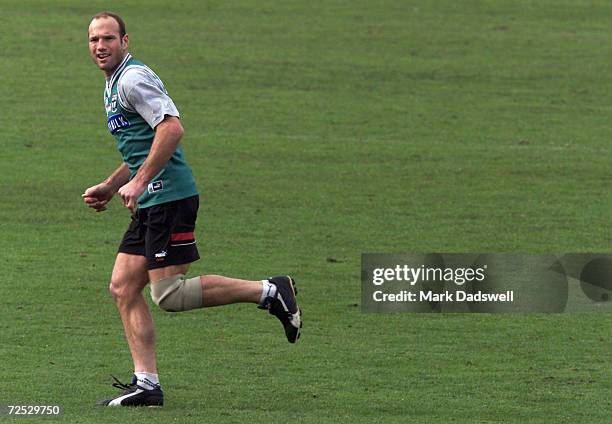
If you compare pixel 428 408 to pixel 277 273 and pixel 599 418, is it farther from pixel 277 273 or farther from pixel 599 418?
pixel 277 273

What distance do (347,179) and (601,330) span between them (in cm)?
665

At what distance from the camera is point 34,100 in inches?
815

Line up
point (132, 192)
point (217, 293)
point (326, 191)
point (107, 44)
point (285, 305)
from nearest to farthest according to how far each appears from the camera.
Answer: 1. point (132, 192)
2. point (107, 44)
3. point (217, 293)
4. point (285, 305)
5. point (326, 191)

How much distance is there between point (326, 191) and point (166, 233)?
8166mm

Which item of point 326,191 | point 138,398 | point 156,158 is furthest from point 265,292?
point 326,191

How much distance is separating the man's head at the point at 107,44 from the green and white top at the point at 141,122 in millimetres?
43

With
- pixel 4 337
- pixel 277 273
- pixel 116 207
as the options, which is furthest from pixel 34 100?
pixel 4 337

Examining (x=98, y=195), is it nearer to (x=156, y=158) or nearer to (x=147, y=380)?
(x=156, y=158)

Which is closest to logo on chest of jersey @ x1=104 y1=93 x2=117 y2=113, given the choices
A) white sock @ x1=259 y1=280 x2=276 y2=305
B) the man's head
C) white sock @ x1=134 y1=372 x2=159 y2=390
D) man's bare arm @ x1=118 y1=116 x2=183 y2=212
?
the man's head

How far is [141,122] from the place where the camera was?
27.3 ft

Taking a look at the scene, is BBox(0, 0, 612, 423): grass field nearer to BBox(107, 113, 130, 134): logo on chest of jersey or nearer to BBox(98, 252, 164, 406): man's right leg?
BBox(98, 252, 164, 406): man's right leg

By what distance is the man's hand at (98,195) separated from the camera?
28.3ft

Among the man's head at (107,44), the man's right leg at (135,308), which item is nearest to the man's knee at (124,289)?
the man's right leg at (135,308)

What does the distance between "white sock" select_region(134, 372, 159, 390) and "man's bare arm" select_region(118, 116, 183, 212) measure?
0.98m
